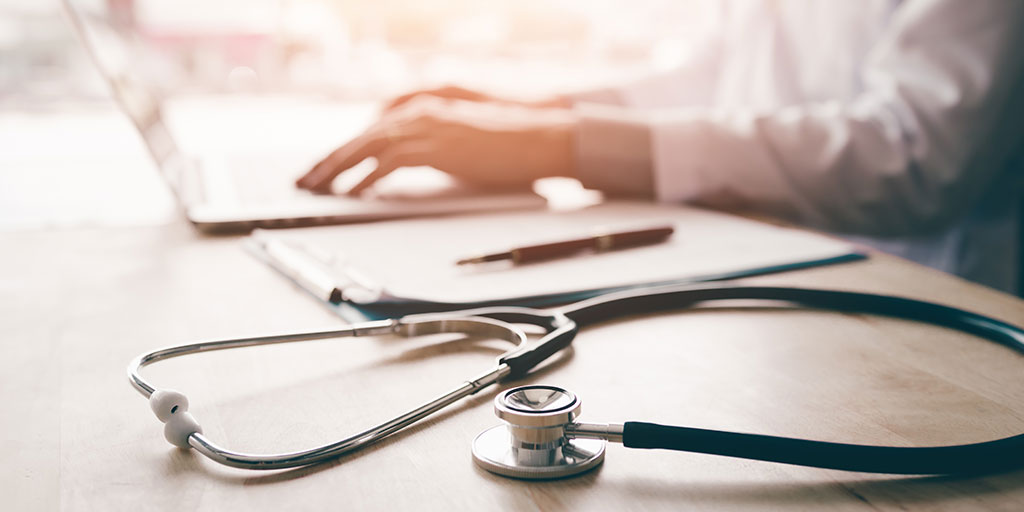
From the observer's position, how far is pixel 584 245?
0.64 m

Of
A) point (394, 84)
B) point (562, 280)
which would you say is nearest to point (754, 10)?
point (562, 280)

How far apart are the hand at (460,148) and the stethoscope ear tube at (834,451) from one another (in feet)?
2.18

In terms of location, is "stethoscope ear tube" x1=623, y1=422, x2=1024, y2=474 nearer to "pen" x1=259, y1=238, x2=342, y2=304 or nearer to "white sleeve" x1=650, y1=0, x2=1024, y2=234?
"pen" x1=259, y1=238, x2=342, y2=304

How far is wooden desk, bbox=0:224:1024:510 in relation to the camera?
0.28 metres

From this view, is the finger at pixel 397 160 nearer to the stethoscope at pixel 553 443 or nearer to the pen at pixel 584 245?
the pen at pixel 584 245

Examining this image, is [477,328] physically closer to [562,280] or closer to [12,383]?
[562,280]

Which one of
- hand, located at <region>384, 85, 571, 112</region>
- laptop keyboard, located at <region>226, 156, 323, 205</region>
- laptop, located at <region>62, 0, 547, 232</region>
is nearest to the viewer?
laptop, located at <region>62, 0, 547, 232</region>

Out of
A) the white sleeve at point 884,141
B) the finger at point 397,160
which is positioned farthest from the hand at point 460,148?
the white sleeve at point 884,141

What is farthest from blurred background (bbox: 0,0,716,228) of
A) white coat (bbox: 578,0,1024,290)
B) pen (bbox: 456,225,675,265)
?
pen (bbox: 456,225,675,265)

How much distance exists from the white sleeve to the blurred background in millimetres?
1429

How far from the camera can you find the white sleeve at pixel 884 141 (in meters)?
0.90

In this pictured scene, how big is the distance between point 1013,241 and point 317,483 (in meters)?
1.07

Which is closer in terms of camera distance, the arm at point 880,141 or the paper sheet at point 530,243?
the paper sheet at point 530,243

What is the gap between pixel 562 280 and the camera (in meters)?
0.56
